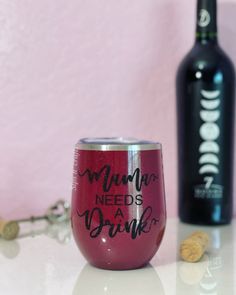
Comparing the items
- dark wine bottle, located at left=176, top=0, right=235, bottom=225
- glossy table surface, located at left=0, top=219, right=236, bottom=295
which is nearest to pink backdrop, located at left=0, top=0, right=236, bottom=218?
dark wine bottle, located at left=176, top=0, right=235, bottom=225

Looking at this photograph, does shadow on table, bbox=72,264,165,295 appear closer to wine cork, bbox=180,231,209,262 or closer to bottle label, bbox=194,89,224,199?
wine cork, bbox=180,231,209,262

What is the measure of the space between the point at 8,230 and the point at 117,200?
287 mm

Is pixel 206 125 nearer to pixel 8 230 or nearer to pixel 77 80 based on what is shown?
pixel 77 80

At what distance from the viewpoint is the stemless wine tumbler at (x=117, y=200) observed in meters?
0.60

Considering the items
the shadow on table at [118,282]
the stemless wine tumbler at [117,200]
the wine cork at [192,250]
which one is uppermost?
the stemless wine tumbler at [117,200]

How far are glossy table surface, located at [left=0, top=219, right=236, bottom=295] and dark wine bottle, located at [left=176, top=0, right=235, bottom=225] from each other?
0.14m

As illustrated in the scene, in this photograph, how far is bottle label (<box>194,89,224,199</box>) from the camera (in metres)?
0.93

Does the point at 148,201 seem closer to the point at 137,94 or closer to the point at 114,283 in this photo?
the point at 114,283

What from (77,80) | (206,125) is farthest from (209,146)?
(77,80)

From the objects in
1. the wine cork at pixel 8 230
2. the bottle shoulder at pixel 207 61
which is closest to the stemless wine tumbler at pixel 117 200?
the wine cork at pixel 8 230

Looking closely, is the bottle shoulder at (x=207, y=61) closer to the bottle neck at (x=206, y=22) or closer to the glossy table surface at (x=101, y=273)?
the bottle neck at (x=206, y=22)

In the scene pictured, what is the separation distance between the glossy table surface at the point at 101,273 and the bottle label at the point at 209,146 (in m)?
0.14

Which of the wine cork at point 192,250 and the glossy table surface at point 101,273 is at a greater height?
the wine cork at point 192,250

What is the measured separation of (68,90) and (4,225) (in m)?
0.30
